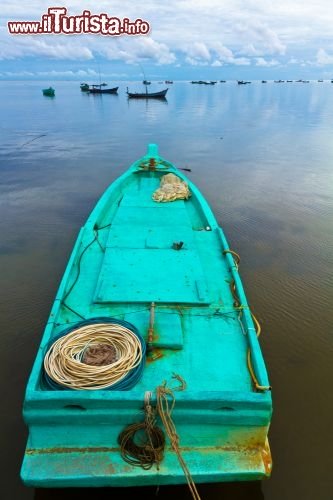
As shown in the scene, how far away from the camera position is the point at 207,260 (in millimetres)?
6762

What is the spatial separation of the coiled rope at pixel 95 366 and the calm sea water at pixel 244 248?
62.1 inches

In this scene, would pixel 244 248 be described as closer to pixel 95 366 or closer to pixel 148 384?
pixel 148 384

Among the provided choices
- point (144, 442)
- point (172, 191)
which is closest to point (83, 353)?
point (144, 442)

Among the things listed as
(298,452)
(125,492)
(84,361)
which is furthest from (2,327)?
(298,452)

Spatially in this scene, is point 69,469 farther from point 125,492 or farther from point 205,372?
point 205,372

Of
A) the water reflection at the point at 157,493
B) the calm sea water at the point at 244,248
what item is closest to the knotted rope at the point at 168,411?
the water reflection at the point at 157,493

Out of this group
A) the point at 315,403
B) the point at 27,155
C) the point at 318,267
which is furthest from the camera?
the point at 27,155

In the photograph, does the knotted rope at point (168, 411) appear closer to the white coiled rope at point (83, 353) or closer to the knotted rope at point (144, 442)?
the knotted rope at point (144, 442)

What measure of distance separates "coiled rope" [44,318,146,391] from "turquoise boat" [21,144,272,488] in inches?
0.5

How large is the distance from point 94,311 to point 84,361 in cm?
113

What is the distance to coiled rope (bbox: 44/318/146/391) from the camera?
4008mm

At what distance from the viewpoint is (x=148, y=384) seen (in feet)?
13.8

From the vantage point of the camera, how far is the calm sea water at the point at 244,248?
499 cm

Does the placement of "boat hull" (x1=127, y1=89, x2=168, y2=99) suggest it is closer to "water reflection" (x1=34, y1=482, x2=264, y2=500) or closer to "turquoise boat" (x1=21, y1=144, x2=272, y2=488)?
"turquoise boat" (x1=21, y1=144, x2=272, y2=488)
